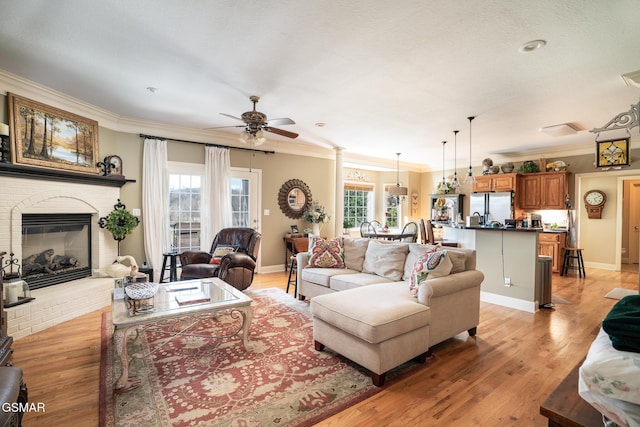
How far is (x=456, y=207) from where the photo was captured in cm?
827

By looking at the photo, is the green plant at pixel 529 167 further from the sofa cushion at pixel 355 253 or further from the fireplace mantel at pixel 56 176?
the fireplace mantel at pixel 56 176

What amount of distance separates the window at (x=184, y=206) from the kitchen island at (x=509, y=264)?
458 centimetres

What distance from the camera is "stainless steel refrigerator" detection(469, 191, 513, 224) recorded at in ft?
22.8

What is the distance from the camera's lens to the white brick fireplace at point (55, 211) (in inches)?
125

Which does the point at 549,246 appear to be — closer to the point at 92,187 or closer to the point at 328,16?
the point at 328,16

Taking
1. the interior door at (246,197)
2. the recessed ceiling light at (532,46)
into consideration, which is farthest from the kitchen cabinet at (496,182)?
the interior door at (246,197)

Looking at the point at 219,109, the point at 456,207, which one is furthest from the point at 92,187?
the point at 456,207

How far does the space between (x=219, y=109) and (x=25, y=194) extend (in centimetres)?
249

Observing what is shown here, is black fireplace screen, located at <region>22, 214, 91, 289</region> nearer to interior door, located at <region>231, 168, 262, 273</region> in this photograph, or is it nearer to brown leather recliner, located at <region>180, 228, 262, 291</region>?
brown leather recliner, located at <region>180, 228, 262, 291</region>

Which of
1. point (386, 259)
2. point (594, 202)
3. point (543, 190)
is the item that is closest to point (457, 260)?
point (386, 259)

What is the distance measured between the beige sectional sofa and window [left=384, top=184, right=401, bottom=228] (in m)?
6.14

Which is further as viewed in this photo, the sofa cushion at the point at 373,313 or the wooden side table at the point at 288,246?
the wooden side table at the point at 288,246

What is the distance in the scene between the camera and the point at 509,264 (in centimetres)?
405

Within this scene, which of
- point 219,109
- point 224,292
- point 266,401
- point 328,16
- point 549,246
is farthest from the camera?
point 549,246
